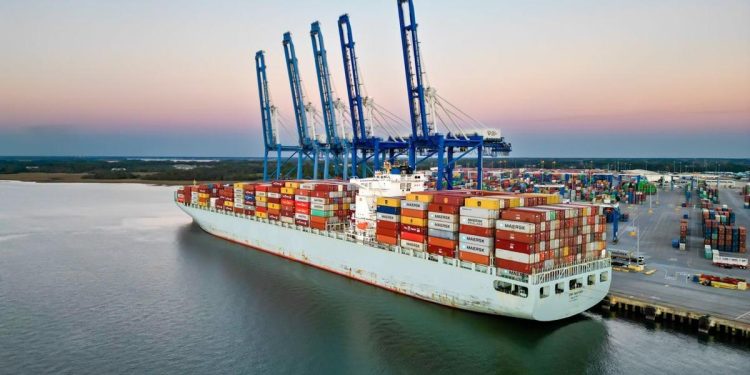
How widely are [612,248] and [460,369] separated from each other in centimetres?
2320

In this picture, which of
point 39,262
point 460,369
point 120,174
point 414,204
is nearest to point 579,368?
point 460,369

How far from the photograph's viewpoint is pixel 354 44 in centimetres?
4550

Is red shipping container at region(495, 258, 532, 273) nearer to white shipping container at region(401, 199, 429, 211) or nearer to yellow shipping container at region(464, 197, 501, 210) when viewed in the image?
yellow shipping container at region(464, 197, 501, 210)

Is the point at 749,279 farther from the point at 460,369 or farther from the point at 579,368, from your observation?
the point at 460,369

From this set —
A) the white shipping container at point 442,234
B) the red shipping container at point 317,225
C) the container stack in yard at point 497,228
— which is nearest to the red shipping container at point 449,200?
the container stack in yard at point 497,228

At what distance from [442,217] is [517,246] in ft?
14.9

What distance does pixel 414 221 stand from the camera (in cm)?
2603

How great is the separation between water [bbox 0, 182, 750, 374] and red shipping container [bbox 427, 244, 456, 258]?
2676mm

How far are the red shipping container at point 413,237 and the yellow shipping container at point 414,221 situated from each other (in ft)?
1.79

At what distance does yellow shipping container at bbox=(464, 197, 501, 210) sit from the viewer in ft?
73.8

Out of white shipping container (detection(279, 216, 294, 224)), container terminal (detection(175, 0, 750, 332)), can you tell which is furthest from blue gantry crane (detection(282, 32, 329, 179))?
white shipping container (detection(279, 216, 294, 224))

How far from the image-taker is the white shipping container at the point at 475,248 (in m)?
22.4

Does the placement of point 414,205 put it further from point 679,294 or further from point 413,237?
point 679,294

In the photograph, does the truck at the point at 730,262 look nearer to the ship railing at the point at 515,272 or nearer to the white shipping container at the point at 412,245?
the ship railing at the point at 515,272
